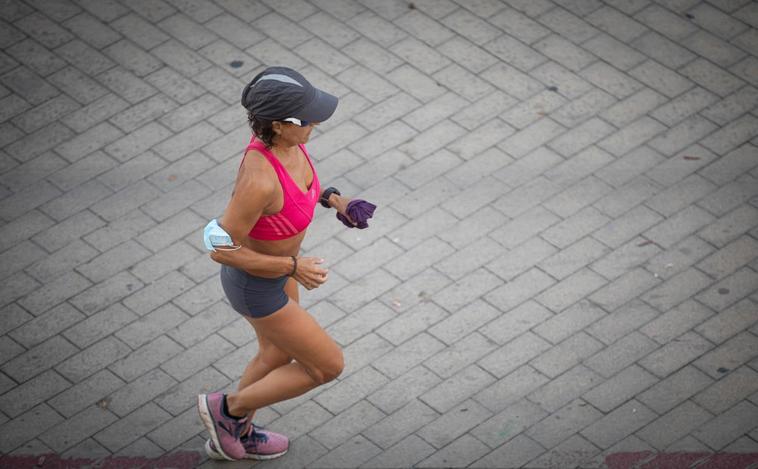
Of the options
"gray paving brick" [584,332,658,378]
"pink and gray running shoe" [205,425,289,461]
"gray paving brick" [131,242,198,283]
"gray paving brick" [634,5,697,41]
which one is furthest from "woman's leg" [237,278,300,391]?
"gray paving brick" [634,5,697,41]

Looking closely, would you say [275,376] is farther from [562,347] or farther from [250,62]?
[250,62]

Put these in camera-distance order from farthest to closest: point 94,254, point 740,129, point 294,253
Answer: point 740,129, point 94,254, point 294,253

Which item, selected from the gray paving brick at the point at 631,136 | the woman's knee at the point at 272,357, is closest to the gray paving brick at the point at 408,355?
the woman's knee at the point at 272,357

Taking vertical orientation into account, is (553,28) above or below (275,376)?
above

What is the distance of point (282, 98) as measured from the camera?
4641mm

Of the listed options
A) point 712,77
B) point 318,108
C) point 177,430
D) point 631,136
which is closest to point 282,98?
point 318,108

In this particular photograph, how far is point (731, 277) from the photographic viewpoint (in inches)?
267

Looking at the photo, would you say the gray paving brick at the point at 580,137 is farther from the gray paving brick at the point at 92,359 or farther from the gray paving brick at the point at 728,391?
the gray paving brick at the point at 92,359

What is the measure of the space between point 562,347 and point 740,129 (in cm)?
257

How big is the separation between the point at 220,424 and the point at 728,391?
2.97m

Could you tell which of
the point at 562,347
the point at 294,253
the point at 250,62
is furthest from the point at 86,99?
the point at 562,347

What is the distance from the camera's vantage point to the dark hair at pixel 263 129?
15.6 feet

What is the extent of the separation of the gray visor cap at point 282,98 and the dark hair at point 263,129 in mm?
35

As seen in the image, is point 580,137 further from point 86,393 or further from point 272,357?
point 86,393
